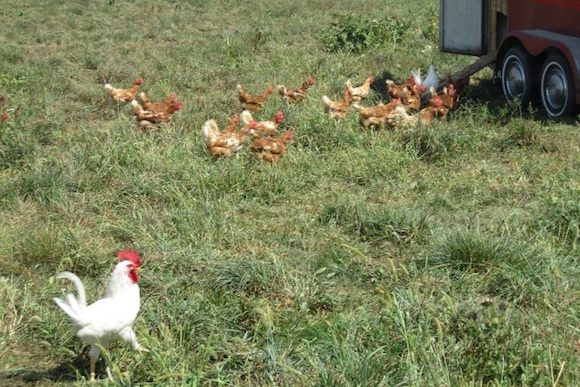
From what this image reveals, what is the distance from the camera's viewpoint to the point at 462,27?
11.3 metres

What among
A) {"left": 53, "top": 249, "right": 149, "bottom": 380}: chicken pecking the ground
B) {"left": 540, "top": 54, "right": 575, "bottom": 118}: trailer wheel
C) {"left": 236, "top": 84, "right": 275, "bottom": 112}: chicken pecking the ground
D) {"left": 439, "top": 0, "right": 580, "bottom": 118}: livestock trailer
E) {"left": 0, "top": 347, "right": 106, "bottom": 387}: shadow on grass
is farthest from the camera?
{"left": 236, "top": 84, "right": 275, "bottom": 112}: chicken pecking the ground

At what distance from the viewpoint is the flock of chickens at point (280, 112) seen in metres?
7.70

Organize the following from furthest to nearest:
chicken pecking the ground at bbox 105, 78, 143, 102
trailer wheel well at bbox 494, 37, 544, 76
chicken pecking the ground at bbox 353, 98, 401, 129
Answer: chicken pecking the ground at bbox 105, 78, 143, 102, trailer wheel well at bbox 494, 37, 544, 76, chicken pecking the ground at bbox 353, 98, 401, 129

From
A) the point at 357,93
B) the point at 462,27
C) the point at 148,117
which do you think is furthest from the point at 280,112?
the point at 462,27

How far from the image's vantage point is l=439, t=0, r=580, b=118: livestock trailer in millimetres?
9016

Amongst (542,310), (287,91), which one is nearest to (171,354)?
(542,310)

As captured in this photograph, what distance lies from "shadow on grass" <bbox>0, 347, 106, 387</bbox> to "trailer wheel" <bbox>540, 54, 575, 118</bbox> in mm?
5923

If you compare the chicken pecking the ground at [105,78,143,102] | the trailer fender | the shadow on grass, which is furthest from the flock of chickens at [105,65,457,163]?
the shadow on grass

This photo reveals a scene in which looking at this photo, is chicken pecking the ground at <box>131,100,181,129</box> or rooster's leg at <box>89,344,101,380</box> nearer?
rooster's leg at <box>89,344,101,380</box>

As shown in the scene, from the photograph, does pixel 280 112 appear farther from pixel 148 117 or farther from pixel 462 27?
pixel 462 27

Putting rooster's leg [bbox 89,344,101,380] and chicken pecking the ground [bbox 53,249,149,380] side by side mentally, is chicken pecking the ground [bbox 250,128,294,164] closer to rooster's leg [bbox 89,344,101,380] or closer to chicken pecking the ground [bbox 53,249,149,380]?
chicken pecking the ground [bbox 53,249,149,380]

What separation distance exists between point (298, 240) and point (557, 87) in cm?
424

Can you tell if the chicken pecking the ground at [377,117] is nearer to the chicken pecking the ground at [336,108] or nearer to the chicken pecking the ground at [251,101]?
the chicken pecking the ground at [336,108]

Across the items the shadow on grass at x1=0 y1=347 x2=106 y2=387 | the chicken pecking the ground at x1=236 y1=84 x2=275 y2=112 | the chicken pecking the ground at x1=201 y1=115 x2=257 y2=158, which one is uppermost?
the shadow on grass at x1=0 y1=347 x2=106 y2=387
